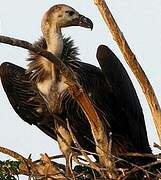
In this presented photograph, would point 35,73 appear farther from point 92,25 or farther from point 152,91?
point 152,91

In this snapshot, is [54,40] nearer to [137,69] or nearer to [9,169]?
[9,169]

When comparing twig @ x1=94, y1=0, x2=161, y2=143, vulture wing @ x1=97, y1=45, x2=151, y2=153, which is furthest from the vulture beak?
twig @ x1=94, y1=0, x2=161, y2=143

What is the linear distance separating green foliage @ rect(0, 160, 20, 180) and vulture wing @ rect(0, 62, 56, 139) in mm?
1549

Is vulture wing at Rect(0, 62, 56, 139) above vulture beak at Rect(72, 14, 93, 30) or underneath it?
underneath

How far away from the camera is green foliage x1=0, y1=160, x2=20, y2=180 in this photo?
9930 millimetres

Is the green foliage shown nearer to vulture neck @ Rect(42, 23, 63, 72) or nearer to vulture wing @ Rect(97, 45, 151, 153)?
vulture neck @ Rect(42, 23, 63, 72)

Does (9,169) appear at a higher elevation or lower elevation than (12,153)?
lower

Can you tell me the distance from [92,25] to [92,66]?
2.25ft

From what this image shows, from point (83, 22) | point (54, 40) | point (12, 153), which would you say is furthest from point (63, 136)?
point (12, 153)

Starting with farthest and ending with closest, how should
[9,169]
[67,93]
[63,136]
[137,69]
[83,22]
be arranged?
[63,136], [83,22], [67,93], [9,169], [137,69]

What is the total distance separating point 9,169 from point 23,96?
6.25ft

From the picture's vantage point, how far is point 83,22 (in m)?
11.5

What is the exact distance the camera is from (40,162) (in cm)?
1038

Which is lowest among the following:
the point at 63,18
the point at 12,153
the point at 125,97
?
the point at 125,97
